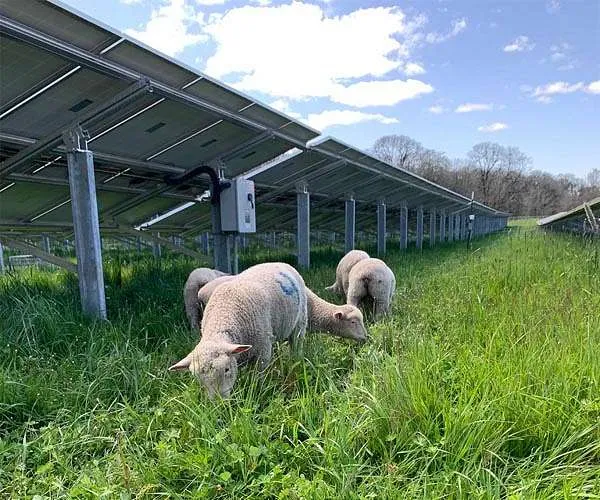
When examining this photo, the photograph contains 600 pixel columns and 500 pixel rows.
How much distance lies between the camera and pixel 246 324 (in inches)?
135

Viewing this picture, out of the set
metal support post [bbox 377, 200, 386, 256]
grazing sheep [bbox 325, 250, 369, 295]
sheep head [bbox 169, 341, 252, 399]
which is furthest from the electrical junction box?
metal support post [bbox 377, 200, 386, 256]

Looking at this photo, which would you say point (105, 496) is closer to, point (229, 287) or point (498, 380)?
point (229, 287)

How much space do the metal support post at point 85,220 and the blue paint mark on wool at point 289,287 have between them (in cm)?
220

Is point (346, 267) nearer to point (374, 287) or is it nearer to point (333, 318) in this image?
point (374, 287)

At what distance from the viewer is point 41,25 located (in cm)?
356

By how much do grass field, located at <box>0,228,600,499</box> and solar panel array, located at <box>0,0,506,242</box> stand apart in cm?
234

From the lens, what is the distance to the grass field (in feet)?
7.02

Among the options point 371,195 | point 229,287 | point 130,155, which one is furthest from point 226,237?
point 371,195

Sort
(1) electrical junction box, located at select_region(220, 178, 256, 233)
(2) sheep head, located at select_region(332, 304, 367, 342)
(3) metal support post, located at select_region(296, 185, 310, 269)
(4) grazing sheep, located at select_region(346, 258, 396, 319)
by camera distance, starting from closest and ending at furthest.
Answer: (2) sheep head, located at select_region(332, 304, 367, 342) → (4) grazing sheep, located at select_region(346, 258, 396, 319) → (1) electrical junction box, located at select_region(220, 178, 256, 233) → (3) metal support post, located at select_region(296, 185, 310, 269)

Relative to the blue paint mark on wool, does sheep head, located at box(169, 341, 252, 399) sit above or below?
below

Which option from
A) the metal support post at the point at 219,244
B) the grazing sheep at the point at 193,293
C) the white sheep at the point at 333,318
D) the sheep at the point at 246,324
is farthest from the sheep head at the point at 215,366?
the metal support post at the point at 219,244

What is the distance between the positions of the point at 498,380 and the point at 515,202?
286 ft

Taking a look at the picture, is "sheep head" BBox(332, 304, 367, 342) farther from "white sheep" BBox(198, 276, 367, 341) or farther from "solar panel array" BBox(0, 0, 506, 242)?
"solar panel array" BBox(0, 0, 506, 242)

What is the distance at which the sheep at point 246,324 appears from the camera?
2.88m
